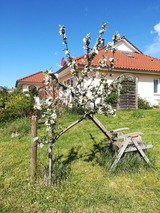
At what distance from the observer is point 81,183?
4961 mm

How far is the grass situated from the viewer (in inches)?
160

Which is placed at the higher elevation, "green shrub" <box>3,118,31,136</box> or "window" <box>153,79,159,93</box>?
"window" <box>153,79,159,93</box>

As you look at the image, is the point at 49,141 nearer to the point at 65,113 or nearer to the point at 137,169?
the point at 137,169

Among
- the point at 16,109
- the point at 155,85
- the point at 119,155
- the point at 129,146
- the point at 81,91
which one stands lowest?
the point at 119,155

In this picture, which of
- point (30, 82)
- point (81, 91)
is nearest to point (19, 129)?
point (81, 91)

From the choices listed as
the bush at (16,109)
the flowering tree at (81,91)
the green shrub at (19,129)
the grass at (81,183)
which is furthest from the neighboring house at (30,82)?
the flowering tree at (81,91)

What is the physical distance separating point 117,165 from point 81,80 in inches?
87.2

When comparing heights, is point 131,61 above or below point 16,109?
above

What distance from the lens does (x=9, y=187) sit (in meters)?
4.97

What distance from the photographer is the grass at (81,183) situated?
4.07 meters

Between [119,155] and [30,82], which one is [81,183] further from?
[30,82]

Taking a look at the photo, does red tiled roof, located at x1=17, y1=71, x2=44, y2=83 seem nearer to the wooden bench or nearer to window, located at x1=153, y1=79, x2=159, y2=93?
window, located at x1=153, y1=79, x2=159, y2=93

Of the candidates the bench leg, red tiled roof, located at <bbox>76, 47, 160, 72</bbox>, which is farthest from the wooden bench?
red tiled roof, located at <bbox>76, 47, 160, 72</bbox>

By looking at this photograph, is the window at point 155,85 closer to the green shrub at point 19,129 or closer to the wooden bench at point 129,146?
the green shrub at point 19,129
